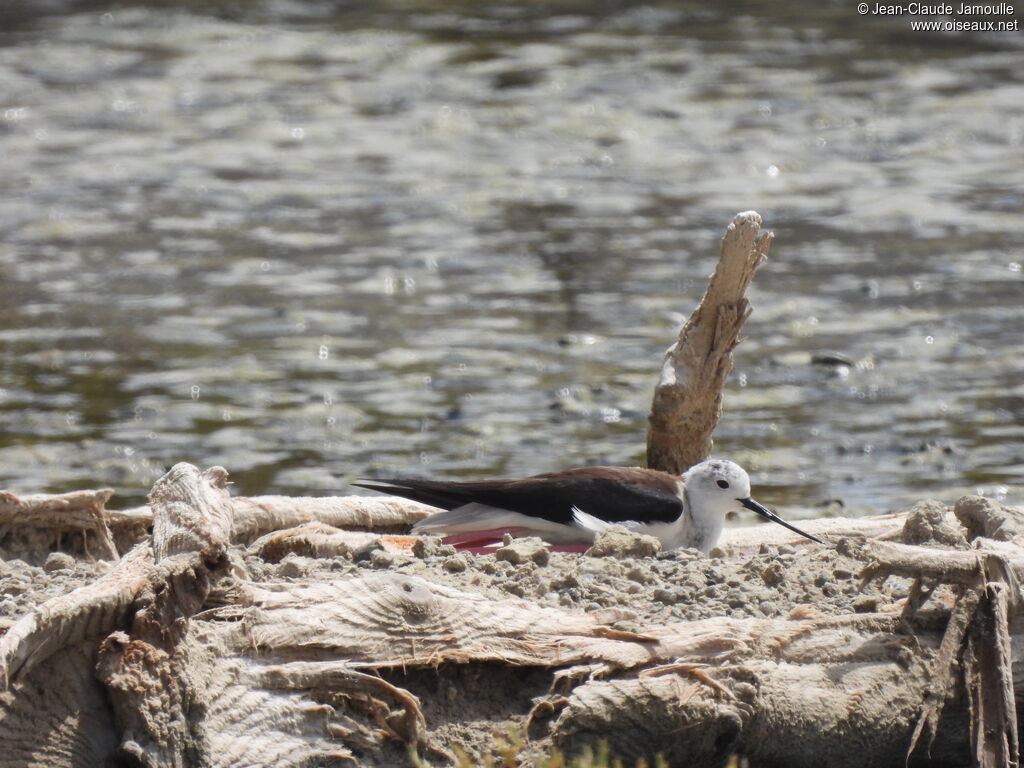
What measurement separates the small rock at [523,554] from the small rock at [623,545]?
0.73 feet

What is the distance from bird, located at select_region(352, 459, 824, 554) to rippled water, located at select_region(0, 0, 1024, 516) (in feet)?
7.13

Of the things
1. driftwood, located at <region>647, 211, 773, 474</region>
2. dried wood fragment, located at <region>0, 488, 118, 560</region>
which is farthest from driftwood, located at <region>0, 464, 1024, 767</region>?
driftwood, located at <region>647, 211, 773, 474</region>

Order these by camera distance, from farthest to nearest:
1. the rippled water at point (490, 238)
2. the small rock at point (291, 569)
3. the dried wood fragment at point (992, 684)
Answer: the rippled water at point (490, 238)
the small rock at point (291, 569)
the dried wood fragment at point (992, 684)

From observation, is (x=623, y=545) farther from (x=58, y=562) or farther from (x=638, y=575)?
(x=58, y=562)

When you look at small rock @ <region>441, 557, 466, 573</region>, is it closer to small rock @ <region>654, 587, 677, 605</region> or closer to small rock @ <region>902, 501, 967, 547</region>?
small rock @ <region>654, 587, 677, 605</region>

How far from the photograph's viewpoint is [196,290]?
412 inches

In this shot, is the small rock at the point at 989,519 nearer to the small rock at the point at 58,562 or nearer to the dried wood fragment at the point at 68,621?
the dried wood fragment at the point at 68,621

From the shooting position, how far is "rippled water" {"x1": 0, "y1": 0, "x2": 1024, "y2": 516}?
8.42 meters

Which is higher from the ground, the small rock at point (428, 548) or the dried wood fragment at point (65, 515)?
the dried wood fragment at point (65, 515)

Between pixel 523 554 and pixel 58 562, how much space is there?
1.27 m

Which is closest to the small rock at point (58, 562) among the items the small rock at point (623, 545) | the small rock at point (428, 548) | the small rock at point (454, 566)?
the small rock at point (428, 548)

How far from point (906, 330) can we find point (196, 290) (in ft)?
13.9

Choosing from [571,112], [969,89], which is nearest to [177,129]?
[571,112]

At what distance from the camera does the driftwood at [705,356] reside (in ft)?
19.0
